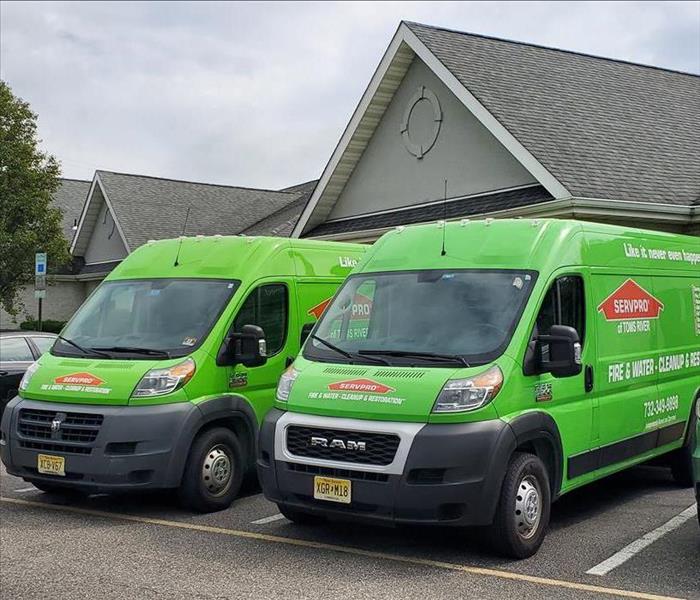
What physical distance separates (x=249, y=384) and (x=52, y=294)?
85.8ft

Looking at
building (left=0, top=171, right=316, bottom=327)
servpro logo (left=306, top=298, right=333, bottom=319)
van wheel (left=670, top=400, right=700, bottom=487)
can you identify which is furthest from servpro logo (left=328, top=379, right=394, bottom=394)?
building (left=0, top=171, right=316, bottom=327)

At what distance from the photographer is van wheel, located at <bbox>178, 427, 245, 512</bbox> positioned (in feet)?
25.8

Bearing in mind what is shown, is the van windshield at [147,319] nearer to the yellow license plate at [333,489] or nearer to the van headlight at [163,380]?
the van headlight at [163,380]

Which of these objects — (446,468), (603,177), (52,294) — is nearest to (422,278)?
(446,468)

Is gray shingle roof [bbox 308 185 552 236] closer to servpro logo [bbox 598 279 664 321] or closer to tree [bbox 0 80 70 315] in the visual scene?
servpro logo [bbox 598 279 664 321]

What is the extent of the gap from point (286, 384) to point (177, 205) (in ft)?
86.0

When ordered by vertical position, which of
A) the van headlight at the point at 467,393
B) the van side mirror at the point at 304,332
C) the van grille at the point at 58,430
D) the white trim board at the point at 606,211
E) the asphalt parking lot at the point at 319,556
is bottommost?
the asphalt parking lot at the point at 319,556

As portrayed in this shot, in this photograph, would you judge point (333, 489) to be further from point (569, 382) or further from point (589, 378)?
point (589, 378)

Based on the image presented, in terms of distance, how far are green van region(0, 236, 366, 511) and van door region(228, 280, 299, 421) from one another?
12 millimetres

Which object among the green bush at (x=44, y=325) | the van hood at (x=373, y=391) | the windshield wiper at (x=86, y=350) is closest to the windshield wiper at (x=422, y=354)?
the van hood at (x=373, y=391)

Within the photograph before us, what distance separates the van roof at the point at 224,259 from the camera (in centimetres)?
877

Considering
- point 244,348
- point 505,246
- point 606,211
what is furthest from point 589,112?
point 244,348

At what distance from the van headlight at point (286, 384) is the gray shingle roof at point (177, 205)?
73.3 ft

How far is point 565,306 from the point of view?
23.2ft
